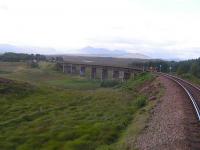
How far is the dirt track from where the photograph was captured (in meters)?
17.0

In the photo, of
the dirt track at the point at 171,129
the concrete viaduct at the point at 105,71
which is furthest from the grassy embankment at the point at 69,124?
the concrete viaduct at the point at 105,71

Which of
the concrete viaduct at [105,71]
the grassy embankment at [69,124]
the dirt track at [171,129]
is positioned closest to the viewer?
the dirt track at [171,129]

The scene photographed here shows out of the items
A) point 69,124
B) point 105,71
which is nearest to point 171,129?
point 69,124

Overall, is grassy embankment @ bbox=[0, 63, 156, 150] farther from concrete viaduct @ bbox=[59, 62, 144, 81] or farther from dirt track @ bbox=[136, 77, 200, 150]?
concrete viaduct @ bbox=[59, 62, 144, 81]

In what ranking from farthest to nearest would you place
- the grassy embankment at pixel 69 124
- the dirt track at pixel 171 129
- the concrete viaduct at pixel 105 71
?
the concrete viaduct at pixel 105 71, the grassy embankment at pixel 69 124, the dirt track at pixel 171 129

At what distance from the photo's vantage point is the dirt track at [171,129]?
17.0m

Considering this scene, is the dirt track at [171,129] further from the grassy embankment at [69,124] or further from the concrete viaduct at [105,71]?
the concrete viaduct at [105,71]

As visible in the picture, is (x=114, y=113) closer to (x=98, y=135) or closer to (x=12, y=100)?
(x=98, y=135)

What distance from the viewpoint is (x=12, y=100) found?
4384 centimetres

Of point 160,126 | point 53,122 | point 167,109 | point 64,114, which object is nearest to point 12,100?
point 64,114

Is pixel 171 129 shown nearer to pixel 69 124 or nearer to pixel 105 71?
pixel 69 124

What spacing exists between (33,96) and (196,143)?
33857 millimetres

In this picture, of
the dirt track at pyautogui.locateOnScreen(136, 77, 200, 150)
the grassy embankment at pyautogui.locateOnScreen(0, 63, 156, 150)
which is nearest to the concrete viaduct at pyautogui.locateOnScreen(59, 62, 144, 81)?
the grassy embankment at pyautogui.locateOnScreen(0, 63, 156, 150)

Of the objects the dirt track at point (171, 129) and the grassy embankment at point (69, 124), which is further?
the grassy embankment at point (69, 124)
